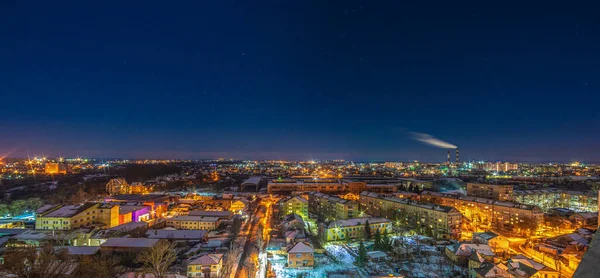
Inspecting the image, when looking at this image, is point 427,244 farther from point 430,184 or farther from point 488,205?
point 430,184

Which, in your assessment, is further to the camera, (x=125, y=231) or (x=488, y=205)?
Answer: (x=488, y=205)

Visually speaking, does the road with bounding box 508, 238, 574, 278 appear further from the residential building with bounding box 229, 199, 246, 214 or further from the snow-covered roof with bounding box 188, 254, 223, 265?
the residential building with bounding box 229, 199, 246, 214

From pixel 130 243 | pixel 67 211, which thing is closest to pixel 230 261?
pixel 130 243

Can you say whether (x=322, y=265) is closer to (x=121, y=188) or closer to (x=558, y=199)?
(x=558, y=199)

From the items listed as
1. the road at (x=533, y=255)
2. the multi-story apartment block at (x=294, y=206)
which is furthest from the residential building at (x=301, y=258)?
the multi-story apartment block at (x=294, y=206)

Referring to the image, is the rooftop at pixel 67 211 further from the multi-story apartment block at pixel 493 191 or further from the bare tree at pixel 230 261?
the multi-story apartment block at pixel 493 191

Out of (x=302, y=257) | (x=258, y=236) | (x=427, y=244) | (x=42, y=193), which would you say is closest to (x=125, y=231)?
(x=258, y=236)

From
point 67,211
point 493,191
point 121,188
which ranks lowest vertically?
point 121,188
